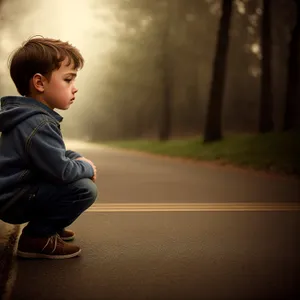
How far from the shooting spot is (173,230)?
3895 mm

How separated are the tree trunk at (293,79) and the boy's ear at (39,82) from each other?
571 inches

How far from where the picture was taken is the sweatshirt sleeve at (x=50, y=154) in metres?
2.65

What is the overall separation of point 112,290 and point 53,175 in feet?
2.57

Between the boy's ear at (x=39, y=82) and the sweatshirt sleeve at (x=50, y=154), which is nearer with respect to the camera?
the sweatshirt sleeve at (x=50, y=154)

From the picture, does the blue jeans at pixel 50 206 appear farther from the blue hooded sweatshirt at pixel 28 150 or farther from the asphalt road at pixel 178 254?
the asphalt road at pixel 178 254

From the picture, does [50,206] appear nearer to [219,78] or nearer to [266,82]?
[219,78]

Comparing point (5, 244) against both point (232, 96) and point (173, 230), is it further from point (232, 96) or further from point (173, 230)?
point (232, 96)

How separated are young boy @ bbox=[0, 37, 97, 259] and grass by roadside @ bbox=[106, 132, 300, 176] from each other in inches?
303

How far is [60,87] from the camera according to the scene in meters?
2.87

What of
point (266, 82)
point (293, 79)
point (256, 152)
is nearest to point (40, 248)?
point (256, 152)

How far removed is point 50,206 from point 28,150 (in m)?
0.41

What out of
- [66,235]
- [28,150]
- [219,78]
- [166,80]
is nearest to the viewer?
[28,150]

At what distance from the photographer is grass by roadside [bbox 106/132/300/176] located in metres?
10.9

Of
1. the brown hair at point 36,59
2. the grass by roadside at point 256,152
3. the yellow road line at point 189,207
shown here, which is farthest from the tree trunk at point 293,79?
the brown hair at point 36,59
